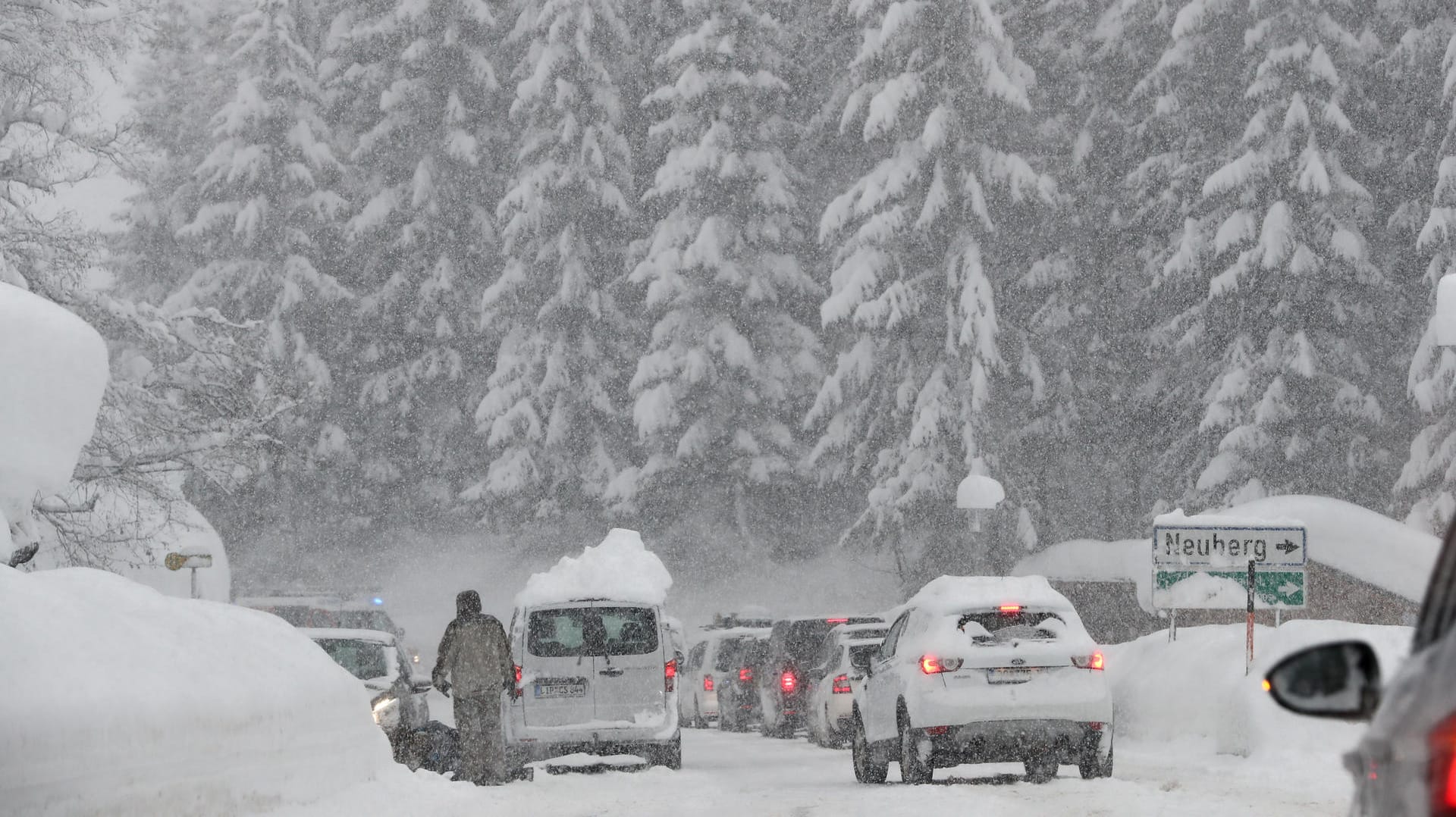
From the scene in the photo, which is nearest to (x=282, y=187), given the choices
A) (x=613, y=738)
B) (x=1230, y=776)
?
(x=613, y=738)

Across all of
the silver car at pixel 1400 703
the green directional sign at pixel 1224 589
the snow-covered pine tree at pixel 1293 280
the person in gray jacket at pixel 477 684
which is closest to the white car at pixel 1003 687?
the person in gray jacket at pixel 477 684

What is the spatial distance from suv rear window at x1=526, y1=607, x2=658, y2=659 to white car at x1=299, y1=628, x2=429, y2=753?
1.19m

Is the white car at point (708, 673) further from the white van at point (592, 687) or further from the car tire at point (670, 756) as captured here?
the white van at point (592, 687)

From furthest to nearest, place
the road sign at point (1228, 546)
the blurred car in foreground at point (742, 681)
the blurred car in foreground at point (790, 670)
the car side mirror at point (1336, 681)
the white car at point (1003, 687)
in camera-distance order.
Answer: the blurred car in foreground at point (742, 681) < the blurred car in foreground at point (790, 670) < the road sign at point (1228, 546) < the white car at point (1003, 687) < the car side mirror at point (1336, 681)

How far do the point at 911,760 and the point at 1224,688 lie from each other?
4275 millimetres

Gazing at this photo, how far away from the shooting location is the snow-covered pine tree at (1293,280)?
35406 millimetres

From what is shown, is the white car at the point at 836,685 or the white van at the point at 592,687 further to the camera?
the white car at the point at 836,685

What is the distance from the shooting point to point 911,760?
15906 millimetres

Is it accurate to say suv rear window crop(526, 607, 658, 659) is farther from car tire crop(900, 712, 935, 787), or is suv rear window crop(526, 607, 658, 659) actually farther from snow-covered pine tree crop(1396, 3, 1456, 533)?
snow-covered pine tree crop(1396, 3, 1456, 533)

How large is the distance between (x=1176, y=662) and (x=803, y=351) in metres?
25.4

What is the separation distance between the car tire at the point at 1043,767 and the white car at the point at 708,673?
539 inches

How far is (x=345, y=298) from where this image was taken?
48000 millimetres

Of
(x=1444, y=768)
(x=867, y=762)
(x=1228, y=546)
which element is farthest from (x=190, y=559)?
(x=1444, y=768)

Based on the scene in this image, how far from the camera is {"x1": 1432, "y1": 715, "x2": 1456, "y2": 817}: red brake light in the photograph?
102 inches
